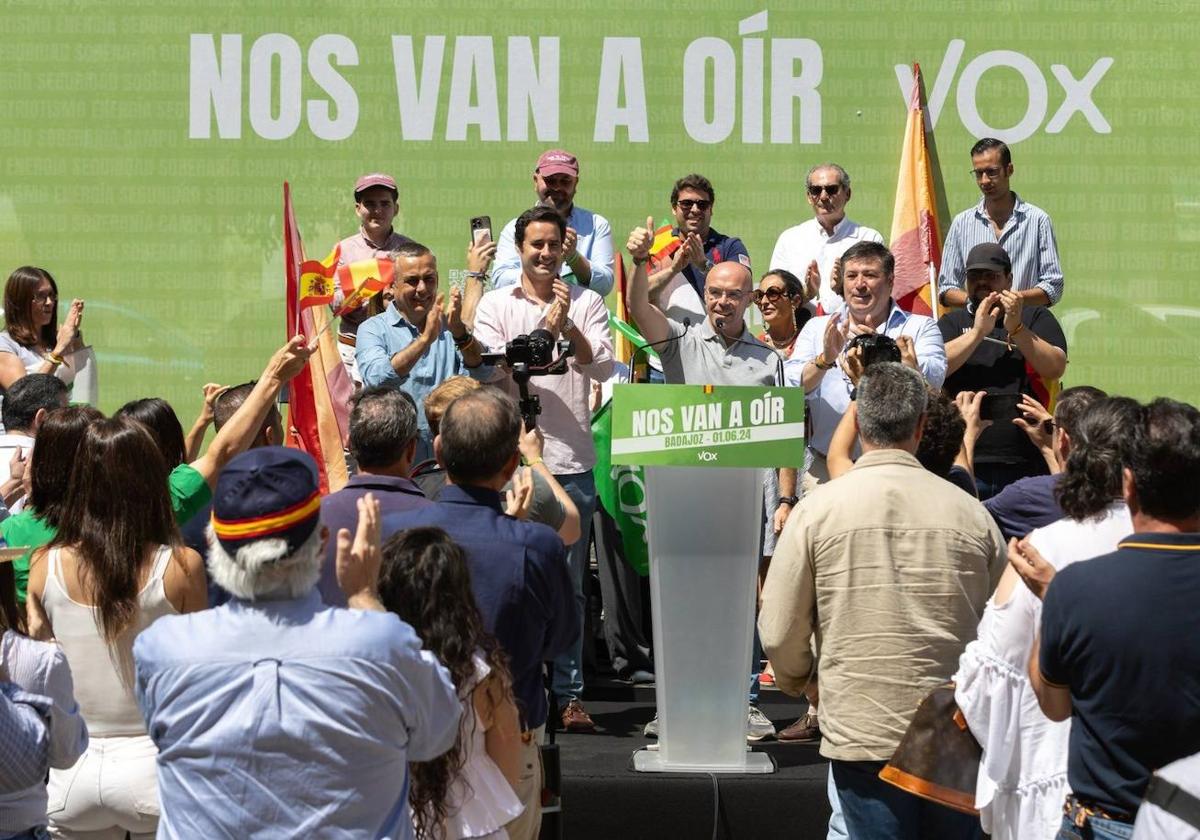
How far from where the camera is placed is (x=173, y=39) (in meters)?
8.18

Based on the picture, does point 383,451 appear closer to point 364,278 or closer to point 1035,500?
point 1035,500

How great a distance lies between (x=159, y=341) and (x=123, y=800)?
205 inches

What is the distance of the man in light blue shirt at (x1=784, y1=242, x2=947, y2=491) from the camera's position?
595 centimetres

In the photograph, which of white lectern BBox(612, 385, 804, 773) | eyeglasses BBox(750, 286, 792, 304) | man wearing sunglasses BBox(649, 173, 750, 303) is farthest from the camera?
eyeglasses BBox(750, 286, 792, 304)

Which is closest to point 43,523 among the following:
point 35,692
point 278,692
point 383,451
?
point 383,451

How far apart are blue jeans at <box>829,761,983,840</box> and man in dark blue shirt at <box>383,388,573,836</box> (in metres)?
0.77

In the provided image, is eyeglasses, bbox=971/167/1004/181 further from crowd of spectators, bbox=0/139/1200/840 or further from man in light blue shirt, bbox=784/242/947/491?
crowd of spectators, bbox=0/139/1200/840

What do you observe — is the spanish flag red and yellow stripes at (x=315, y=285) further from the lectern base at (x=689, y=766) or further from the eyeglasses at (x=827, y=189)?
the eyeglasses at (x=827, y=189)

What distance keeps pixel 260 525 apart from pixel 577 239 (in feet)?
14.5

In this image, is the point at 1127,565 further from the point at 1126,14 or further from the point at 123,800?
the point at 1126,14

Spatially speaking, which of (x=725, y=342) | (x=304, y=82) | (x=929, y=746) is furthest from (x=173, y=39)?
(x=929, y=746)

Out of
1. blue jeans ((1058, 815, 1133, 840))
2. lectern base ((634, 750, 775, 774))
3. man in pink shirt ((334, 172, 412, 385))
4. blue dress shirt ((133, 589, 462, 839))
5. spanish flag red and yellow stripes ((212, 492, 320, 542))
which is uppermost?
man in pink shirt ((334, 172, 412, 385))

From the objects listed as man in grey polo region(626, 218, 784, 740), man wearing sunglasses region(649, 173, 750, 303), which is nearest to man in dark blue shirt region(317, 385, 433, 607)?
man in grey polo region(626, 218, 784, 740)

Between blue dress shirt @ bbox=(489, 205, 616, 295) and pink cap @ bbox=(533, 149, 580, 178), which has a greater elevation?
pink cap @ bbox=(533, 149, 580, 178)
